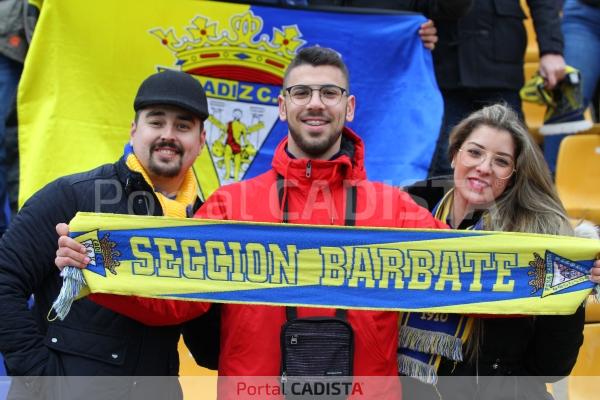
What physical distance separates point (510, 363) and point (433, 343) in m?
0.35

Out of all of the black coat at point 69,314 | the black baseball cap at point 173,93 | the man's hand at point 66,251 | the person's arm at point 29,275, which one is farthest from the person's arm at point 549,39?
the man's hand at point 66,251

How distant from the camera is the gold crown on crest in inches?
216

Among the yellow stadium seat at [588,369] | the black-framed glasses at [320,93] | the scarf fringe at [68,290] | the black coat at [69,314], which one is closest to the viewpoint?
the scarf fringe at [68,290]

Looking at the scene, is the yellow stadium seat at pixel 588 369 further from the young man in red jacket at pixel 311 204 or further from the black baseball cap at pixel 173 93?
the black baseball cap at pixel 173 93

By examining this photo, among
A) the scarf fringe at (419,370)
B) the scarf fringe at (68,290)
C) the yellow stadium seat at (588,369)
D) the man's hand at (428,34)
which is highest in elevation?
the man's hand at (428,34)

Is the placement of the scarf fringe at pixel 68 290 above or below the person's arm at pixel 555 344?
above

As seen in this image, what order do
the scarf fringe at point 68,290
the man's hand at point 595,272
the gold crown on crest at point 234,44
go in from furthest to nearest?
the gold crown on crest at point 234,44 < the man's hand at point 595,272 < the scarf fringe at point 68,290

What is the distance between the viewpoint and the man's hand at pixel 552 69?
5.88m

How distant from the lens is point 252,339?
339 cm

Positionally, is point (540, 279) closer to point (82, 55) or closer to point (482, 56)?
point (482, 56)

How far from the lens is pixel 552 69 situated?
19.3 feet

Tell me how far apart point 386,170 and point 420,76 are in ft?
2.09

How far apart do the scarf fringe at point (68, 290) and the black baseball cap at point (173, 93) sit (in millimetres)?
779

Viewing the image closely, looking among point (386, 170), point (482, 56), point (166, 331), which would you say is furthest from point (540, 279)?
point (482, 56)
